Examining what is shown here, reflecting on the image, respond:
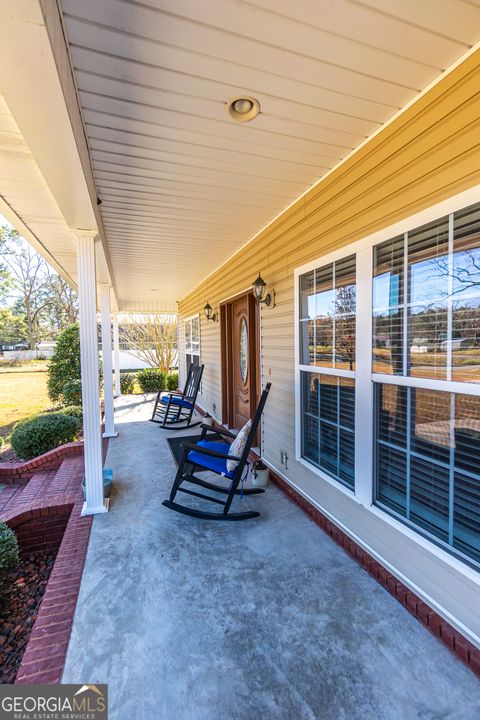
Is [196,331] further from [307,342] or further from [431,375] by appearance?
[431,375]

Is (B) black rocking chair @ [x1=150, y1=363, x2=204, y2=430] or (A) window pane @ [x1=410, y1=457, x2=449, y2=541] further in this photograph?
(B) black rocking chair @ [x1=150, y1=363, x2=204, y2=430]

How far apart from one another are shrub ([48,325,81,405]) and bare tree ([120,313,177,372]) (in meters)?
4.63

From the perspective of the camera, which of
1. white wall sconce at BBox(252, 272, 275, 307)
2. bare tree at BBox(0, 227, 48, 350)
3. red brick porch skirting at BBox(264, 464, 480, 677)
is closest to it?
red brick porch skirting at BBox(264, 464, 480, 677)

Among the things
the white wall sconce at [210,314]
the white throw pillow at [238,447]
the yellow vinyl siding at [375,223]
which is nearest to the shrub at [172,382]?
the white wall sconce at [210,314]

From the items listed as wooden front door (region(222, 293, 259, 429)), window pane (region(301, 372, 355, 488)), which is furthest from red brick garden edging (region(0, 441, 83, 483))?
window pane (region(301, 372, 355, 488))

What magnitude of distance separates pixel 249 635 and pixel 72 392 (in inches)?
264

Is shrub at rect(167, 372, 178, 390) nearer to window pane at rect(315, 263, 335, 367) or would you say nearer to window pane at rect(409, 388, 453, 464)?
window pane at rect(315, 263, 335, 367)

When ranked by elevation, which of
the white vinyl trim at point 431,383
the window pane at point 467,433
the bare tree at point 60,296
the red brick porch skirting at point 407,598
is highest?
the bare tree at point 60,296

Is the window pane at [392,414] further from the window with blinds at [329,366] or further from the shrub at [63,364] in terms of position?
the shrub at [63,364]

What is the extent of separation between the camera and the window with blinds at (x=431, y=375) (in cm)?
168

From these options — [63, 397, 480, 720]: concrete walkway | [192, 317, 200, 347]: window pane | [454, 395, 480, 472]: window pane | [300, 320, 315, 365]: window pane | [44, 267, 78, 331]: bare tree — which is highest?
[44, 267, 78, 331]: bare tree

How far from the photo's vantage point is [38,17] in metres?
1.07

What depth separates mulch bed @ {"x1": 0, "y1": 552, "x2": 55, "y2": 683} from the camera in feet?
6.59

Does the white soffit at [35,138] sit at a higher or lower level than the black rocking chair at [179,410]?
higher
